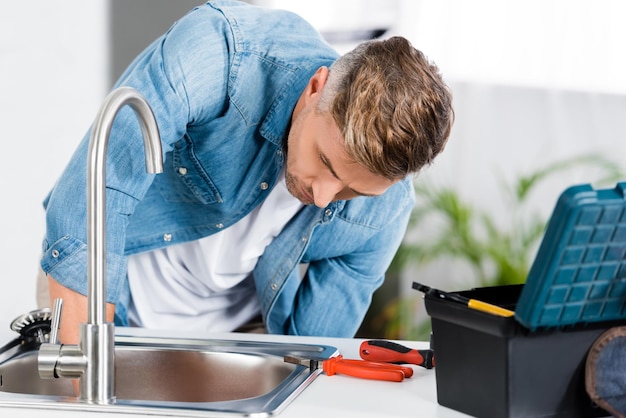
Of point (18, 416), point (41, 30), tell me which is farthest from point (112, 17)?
point (18, 416)

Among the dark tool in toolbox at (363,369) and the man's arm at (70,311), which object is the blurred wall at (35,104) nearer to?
the man's arm at (70,311)

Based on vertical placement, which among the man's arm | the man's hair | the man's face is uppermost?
the man's hair

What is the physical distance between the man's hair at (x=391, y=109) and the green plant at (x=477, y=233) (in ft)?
5.54

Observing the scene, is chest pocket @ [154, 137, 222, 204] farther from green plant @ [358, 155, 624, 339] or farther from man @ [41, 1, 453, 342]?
green plant @ [358, 155, 624, 339]

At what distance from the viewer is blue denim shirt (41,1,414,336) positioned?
4.59 feet

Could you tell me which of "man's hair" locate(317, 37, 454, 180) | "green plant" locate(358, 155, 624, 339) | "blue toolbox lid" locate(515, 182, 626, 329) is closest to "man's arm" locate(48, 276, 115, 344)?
"man's hair" locate(317, 37, 454, 180)

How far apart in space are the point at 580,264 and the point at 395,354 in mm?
427

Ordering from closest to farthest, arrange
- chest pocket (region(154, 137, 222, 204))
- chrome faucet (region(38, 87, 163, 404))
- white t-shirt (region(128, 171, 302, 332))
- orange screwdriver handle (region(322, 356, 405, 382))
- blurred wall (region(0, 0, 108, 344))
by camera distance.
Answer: chrome faucet (region(38, 87, 163, 404))
orange screwdriver handle (region(322, 356, 405, 382))
chest pocket (region(154, 137, 222, 204))
white t-shirt (region(128, 171, 302, 332))
blurred wall (region(0, 0, 108, 344))

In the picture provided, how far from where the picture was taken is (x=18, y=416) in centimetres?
113

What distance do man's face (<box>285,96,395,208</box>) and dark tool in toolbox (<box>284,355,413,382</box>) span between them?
276 millimetres

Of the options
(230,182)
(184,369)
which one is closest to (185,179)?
(230,182)

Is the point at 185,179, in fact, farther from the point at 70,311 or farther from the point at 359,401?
the point at 359,401

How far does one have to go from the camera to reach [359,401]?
1.18 metres

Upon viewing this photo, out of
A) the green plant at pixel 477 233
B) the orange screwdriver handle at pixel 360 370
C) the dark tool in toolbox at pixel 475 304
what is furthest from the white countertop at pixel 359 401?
the green plant at pixel 477 233
